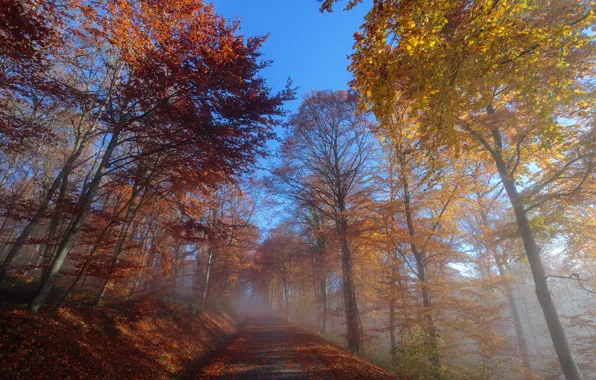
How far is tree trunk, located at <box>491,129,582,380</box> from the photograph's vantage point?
688 centimetres

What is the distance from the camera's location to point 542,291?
24.5ft

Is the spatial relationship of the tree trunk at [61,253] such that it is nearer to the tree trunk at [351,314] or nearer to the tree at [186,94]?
the tree at [186,94]

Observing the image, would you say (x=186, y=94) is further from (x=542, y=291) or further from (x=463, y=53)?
(x=542, y=291)

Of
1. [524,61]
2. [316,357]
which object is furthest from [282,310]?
[524,61]

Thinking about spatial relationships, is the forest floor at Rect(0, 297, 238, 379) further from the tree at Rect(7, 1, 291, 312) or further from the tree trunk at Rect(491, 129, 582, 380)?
the tree trunk at Rect(491, 129, 582, 380)

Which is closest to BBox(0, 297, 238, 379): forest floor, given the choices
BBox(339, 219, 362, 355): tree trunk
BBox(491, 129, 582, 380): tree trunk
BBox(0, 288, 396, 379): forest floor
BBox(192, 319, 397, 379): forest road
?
BBox(0, 288, 396, 379): forest floor

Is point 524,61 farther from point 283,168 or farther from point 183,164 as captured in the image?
point 283,168

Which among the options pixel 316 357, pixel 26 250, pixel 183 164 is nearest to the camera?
pixel 183 164

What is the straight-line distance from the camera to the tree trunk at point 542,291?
22.6 feet

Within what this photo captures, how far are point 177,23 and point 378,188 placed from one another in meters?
11.0

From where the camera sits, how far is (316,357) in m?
8.65

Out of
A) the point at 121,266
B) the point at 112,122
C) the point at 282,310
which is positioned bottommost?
the point at 282,310

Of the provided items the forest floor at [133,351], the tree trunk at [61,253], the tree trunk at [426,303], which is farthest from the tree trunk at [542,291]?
the tree trunk at [61,253]

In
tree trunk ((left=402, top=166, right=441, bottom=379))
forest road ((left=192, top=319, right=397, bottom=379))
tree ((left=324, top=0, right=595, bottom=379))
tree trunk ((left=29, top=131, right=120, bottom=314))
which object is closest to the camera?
tree ((left=324, top=0, right=595, bottom=379))
